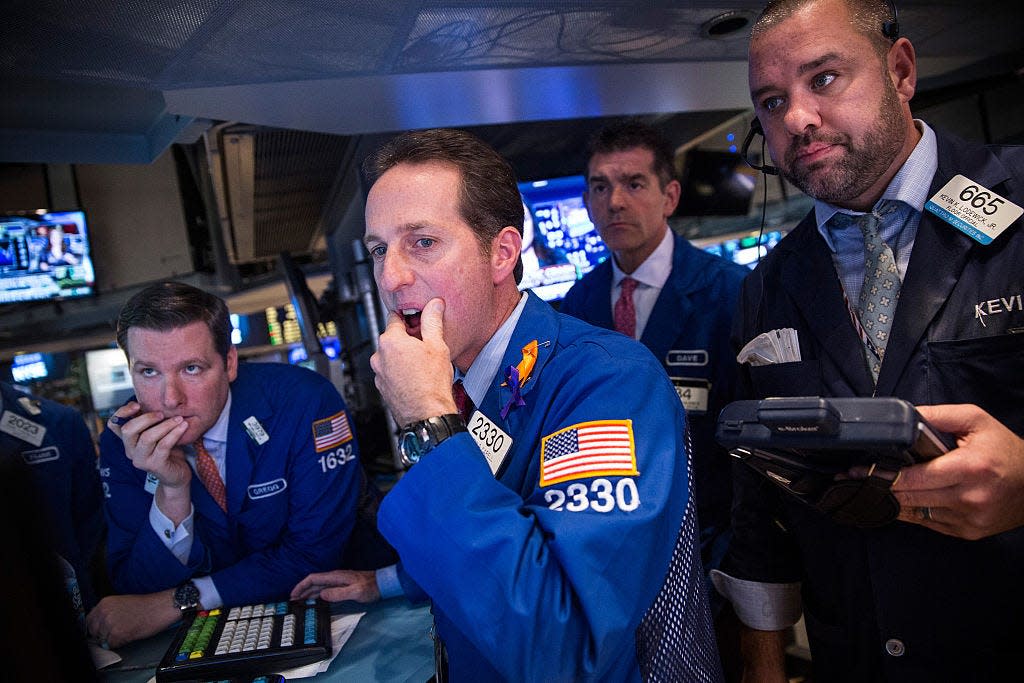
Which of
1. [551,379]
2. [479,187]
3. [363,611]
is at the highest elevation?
[479,187]

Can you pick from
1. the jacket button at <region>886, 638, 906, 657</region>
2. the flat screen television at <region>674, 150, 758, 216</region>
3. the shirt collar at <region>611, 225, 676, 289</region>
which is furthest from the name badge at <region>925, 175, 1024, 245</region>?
the flat screen television at <region>674, 150, 758, 216</region>

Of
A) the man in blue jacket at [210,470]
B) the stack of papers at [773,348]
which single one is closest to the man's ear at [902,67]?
the stack of papers at [773,348]

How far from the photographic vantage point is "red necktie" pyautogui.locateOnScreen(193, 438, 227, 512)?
2.05 meters

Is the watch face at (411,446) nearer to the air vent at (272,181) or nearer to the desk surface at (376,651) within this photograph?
the desk surface at (376,651)

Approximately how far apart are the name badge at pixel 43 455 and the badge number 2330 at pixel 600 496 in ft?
6.81

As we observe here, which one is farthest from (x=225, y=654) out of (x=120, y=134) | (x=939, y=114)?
(x=939, y=114)

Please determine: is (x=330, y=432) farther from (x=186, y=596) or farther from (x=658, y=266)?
(x=658, y=266)

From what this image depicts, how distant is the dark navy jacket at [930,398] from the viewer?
1.20 meters

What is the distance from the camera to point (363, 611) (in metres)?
1.69

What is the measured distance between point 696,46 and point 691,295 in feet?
3.33

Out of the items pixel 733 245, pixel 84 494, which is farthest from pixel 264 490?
pixel 733 245

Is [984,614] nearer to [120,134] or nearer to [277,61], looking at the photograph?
[277,61]

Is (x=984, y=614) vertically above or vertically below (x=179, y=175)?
below

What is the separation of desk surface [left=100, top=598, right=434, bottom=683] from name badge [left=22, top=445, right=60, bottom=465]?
0.89 m
